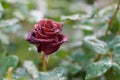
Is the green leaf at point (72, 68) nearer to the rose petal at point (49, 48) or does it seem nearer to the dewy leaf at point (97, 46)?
the dewy leaf at point (97, 46)

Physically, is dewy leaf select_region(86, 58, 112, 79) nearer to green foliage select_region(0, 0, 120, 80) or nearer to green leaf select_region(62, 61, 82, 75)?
green foliage select_region(0, 0, 120, 80)

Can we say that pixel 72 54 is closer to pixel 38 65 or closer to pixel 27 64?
pixel 38 65

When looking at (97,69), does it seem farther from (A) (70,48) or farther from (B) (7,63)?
(A) (70,48)

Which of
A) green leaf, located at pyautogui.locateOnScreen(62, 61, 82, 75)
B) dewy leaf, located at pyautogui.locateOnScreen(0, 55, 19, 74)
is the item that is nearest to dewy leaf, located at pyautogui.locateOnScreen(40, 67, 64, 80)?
dewy leaf, located at pyautogui.locateOnScreen(0, 55, 19, 74)

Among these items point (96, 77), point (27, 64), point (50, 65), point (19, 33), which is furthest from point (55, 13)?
point (96, 77)

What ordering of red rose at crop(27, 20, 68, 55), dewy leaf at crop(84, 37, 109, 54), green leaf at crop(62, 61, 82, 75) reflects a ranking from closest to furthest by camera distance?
red rose at crop(27, 20, 68, 55) → dewy leaf at crop(84, 37, 109, 54) → green leaf at crop(62, 61, 82, 75)

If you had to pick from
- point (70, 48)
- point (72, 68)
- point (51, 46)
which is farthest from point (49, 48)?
point (70, 48)
